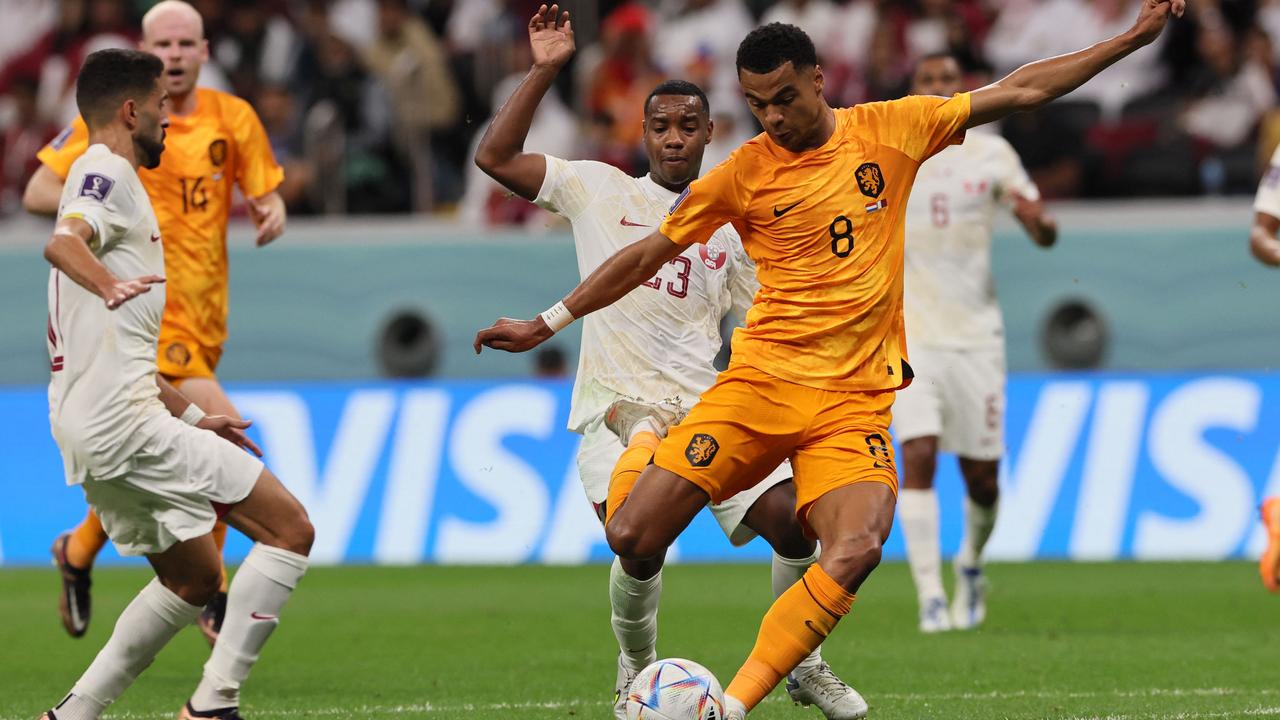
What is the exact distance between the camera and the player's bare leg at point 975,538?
1080cm

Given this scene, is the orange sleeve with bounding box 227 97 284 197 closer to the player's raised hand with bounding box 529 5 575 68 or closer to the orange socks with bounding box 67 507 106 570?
the orange socks with bounding box 67 507 106 570

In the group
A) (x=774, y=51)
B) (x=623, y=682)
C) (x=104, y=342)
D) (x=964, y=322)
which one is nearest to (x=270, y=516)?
(x=104, y=342)

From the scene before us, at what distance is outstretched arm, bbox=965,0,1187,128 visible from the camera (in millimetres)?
6723

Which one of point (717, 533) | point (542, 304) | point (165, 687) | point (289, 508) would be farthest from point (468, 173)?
point (289, 508)

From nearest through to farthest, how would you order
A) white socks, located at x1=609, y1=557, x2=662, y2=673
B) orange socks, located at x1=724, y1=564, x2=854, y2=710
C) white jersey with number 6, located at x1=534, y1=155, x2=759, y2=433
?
orange socks, located at x1=724, y1=564, x2=854, y2=710 → white socks, located at x1=609, y1=557, x2=662, y2=673 → white jersey with number 6, located at x1=534, y1=155, x2=759, y2=433

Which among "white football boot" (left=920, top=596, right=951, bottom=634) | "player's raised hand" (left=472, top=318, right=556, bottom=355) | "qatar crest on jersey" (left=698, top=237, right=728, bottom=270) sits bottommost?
"white football boot" (left=920, top=596, right=951, bottom=634)

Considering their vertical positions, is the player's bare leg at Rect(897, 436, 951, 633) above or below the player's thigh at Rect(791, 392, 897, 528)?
below

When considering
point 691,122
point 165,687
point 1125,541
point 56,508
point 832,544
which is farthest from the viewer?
point 56,508

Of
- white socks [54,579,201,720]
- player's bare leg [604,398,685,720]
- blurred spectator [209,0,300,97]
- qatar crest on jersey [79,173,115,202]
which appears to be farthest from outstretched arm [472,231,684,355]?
blurred spectator [209,0,300,97]

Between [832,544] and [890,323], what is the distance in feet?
2.83

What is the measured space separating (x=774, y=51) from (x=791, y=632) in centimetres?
189

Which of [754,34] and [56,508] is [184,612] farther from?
[56,508]

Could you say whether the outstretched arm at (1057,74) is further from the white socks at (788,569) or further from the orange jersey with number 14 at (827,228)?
the white socks at (788,569)

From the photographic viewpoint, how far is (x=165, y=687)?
883 cm
